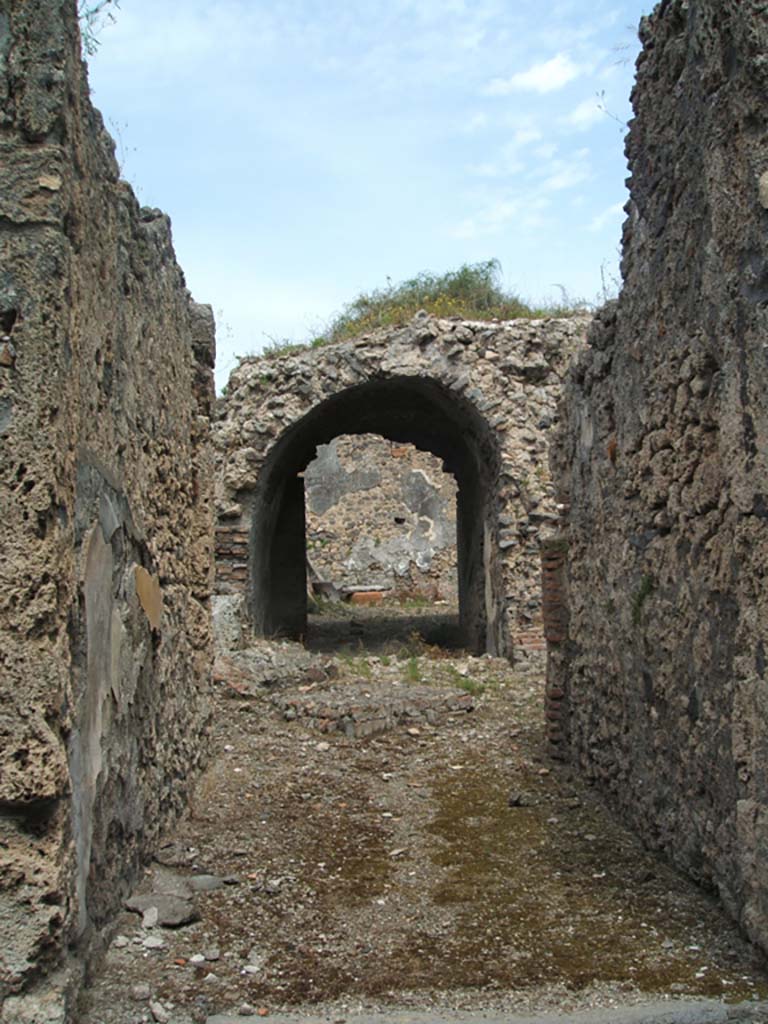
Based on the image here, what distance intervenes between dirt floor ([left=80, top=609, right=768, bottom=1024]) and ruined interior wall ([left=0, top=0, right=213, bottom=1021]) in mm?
271

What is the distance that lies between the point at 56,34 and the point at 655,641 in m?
2.74

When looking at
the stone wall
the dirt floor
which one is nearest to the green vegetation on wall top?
the stone wall

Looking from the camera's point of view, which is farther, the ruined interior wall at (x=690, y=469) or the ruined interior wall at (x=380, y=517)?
the ruined interior wall at (x=380, y=517)

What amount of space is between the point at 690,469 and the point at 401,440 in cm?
Answer: 962

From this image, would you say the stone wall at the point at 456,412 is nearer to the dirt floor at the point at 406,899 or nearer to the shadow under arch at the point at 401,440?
the shadow under arch at the point at 401,440

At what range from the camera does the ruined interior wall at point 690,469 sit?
8.89ft

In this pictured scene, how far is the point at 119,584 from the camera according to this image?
309cm

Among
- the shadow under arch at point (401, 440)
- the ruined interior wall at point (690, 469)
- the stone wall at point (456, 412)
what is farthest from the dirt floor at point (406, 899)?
the shadow under arch at point (401, 440)

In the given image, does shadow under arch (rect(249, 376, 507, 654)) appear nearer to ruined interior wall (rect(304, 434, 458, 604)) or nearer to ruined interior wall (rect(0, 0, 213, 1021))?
ruined interior wall (rect(304, 434, 458, 604))

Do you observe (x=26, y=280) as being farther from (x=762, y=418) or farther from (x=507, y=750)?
(x=507, y=750)

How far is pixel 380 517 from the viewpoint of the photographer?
19.2 metres

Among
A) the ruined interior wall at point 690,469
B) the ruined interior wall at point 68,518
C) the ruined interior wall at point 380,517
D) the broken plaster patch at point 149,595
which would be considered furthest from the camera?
the ruined interior wall at point 380,517

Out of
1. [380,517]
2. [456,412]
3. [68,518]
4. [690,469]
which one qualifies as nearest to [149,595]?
[68,518]

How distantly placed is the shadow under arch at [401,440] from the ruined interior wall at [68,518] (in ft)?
20.0
